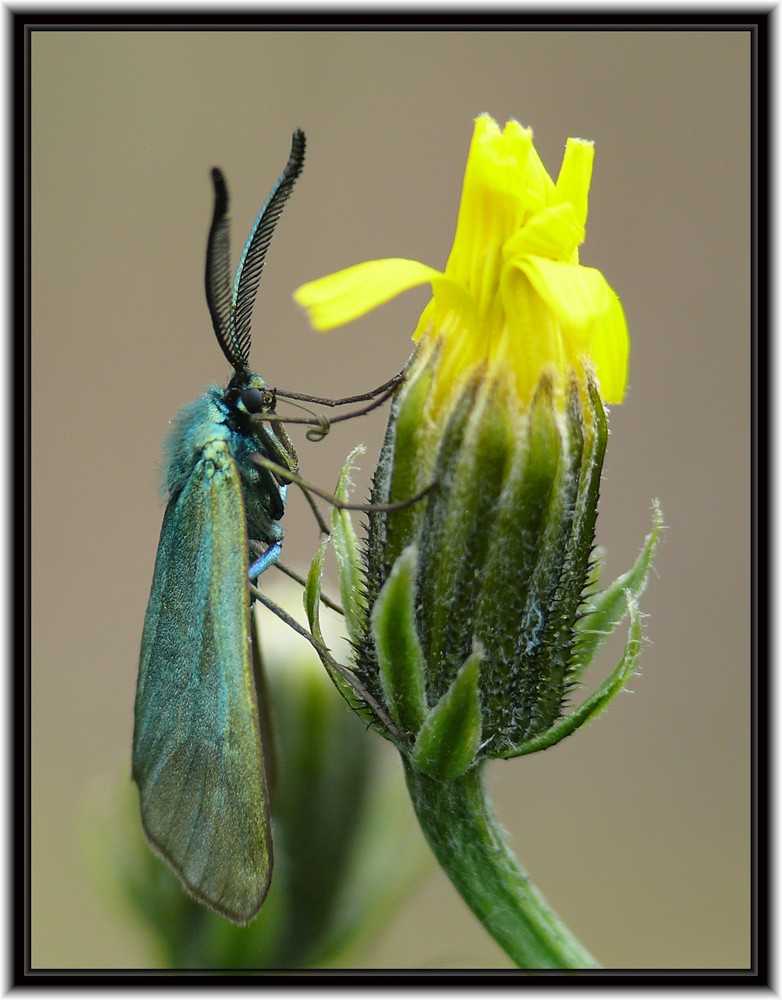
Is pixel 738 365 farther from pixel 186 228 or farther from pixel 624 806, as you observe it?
pixel 186 228

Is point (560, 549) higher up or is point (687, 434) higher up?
point (687, 434)

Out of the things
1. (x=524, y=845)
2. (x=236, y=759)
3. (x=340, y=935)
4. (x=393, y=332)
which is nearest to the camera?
(x=236, y=759)

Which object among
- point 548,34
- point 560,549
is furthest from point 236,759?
point 548,34

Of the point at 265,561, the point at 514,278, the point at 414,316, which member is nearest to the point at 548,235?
the point at 514,278

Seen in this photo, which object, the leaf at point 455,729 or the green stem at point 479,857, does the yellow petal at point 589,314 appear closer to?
the leaf at point 455,729

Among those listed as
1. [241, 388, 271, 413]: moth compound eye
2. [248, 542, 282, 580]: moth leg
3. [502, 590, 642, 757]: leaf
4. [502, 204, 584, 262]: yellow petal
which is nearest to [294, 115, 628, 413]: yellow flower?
[502, 204, 584, 262]: yellow petal

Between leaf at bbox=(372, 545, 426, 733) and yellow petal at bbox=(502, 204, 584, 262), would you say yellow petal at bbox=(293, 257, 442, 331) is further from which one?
leaf at bbox=(372, 545, 426, 733)

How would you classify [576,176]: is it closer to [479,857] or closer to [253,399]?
[253,399]
